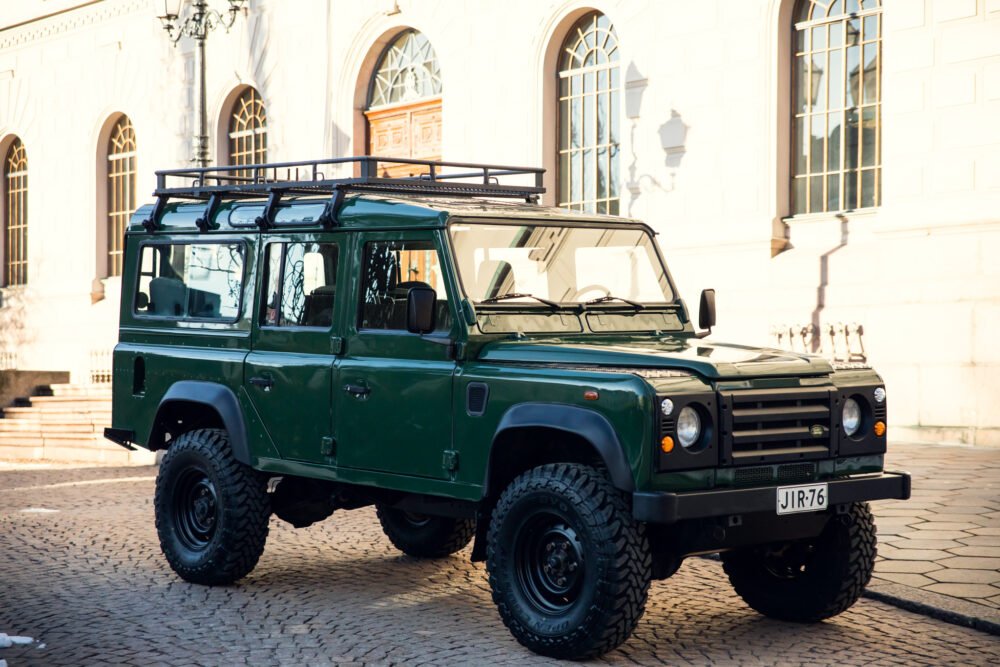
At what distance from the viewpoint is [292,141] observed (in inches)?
890

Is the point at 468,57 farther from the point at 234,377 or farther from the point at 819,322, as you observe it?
the point at 234,377

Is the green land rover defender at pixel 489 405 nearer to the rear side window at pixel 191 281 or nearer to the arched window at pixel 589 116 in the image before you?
the rear side window at pixel 191 281

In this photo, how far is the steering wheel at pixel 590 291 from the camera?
713cm

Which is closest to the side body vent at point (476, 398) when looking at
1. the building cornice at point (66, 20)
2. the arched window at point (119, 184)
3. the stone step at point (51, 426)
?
the stone step at point (51, 426)

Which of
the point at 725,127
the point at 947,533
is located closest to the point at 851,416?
the point at 947,533

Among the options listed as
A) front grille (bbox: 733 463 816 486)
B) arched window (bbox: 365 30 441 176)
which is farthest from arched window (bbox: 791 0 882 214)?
front grille (bbox: 733 463 816 486)

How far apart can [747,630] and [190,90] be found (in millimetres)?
20053

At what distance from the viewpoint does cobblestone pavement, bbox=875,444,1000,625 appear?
7324 mm

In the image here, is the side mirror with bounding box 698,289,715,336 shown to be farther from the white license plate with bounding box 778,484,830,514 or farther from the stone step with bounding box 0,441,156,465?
the stone step with bounding box 0,441,156,465

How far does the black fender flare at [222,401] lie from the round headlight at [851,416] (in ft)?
→ 10.9

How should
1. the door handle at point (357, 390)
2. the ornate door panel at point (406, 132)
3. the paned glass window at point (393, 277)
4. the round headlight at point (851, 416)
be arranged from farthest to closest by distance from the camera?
the ornate door panel at point (406, 132), the door handle at point (357, 390), the paned glass window at point (393, 277), the round headlight at point (851, 416)

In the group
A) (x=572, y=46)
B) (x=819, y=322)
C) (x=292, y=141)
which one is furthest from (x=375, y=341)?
(x=292, y=141)

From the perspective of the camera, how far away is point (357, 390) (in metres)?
7.11

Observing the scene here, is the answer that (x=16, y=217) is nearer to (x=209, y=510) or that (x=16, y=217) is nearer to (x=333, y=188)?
(x=209, y=510)
